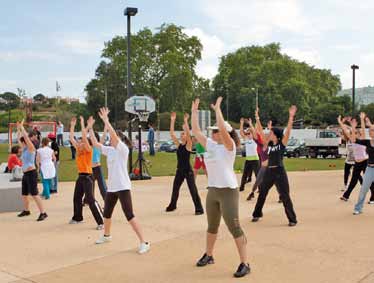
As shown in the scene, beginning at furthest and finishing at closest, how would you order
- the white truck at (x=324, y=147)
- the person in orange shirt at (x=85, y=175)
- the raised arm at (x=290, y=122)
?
1. the white truck at (x=324, y=147)
2. the person in orange shirt at (x=85, y=175)
3. the raised arm at (x=290, y=122)

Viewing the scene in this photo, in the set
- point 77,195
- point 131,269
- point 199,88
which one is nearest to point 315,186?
point 77,195

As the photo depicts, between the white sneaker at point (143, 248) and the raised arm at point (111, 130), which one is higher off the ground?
the raised arm at point (111, 130)

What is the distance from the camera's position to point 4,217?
9.23 metres

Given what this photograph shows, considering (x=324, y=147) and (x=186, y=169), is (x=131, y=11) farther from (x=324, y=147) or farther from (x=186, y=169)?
(x=324, y=147)

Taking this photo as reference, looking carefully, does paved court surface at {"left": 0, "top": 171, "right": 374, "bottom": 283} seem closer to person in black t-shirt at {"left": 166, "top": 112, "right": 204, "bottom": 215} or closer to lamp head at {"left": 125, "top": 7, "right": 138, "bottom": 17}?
person in black t-shirt at {"left": 166, "top": 112, "right": 204, "bottom": 215}

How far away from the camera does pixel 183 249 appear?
6.57m

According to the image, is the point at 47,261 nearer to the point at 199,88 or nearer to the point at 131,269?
the point at 131,269

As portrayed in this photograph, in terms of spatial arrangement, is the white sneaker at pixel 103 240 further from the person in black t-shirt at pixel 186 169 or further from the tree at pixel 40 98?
the tree at pixel 40 98

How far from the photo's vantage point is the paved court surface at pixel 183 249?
17.8ft

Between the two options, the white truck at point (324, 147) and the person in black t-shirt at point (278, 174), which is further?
the white truck at point (324, 147)

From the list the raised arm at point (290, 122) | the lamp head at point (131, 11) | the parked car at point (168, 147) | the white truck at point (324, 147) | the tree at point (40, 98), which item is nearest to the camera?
the raised arm at point (290, 122)

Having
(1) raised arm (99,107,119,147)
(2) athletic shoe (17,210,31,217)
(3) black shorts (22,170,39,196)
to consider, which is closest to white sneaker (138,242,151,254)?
(1) raised arm (99,107,119,147)

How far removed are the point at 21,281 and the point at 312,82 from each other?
84.6 meters

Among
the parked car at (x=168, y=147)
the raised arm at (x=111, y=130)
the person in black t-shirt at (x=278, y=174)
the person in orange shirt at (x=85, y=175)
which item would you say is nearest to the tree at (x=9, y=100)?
A: the parked car at (x=168, y=147)
